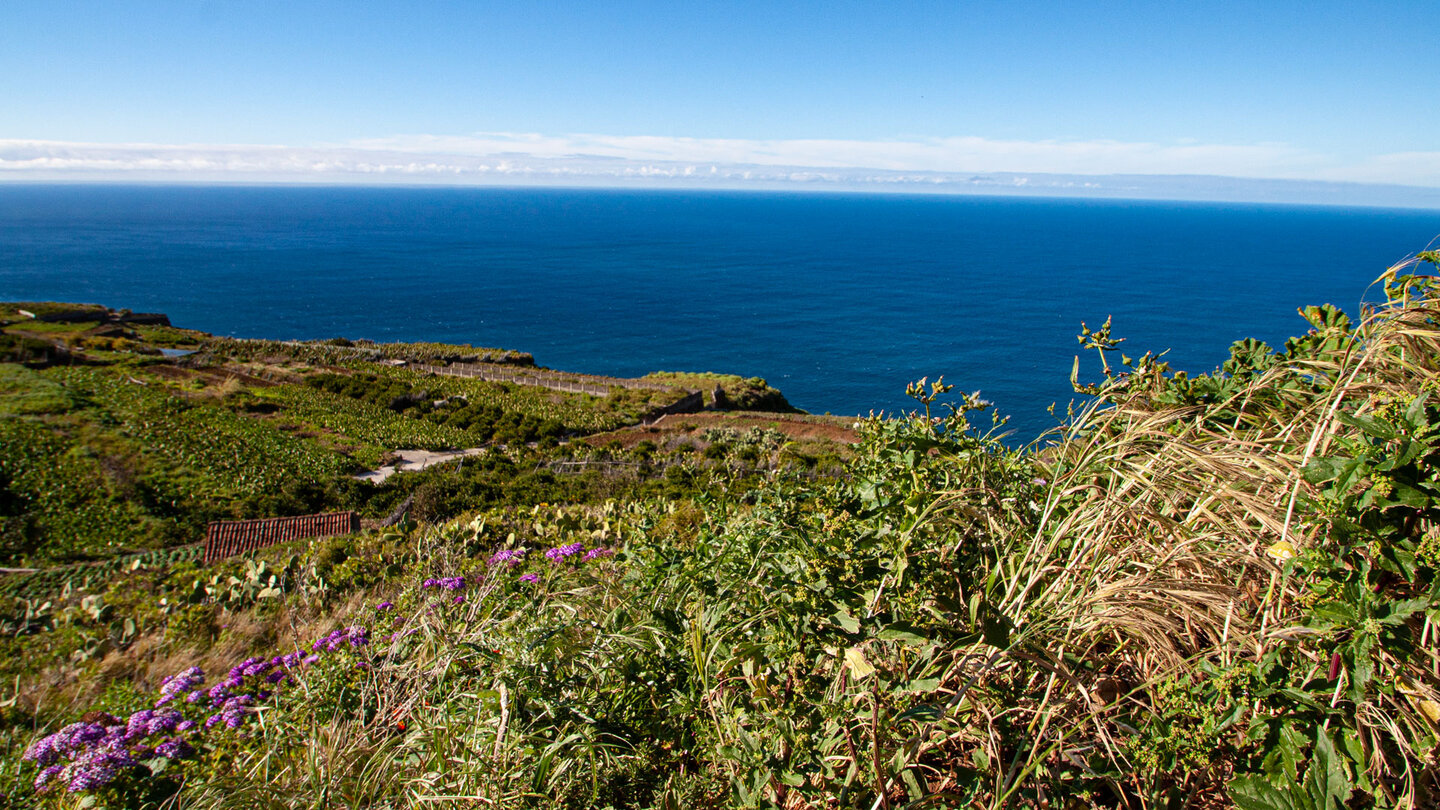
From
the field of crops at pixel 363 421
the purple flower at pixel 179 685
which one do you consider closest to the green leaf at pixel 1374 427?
the purple flower at pixel 179 685

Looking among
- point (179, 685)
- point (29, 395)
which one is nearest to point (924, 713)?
point (179, 685)

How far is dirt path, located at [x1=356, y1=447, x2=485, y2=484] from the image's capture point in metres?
21.3

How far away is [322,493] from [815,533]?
19088mm

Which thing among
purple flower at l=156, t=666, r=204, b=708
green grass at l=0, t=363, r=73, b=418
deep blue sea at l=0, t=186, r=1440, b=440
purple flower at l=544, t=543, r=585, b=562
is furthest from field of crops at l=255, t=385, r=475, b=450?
purple flower at l=544, t=543, r=585, b=562

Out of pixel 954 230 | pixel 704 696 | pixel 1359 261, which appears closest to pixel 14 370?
pixel 704 696

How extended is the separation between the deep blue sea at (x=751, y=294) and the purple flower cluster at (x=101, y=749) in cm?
2807

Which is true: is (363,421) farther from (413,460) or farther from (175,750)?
(175,750)

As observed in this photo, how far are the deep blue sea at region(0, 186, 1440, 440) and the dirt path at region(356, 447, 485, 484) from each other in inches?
759

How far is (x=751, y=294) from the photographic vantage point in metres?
91.6

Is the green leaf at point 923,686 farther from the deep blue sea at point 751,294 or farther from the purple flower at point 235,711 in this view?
the deep blue sea at point 751,294

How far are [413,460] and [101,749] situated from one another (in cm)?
2199

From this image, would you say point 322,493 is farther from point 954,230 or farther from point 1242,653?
point 954,230

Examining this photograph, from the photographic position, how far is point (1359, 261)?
127 m

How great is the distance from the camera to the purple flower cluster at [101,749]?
2.57 m
